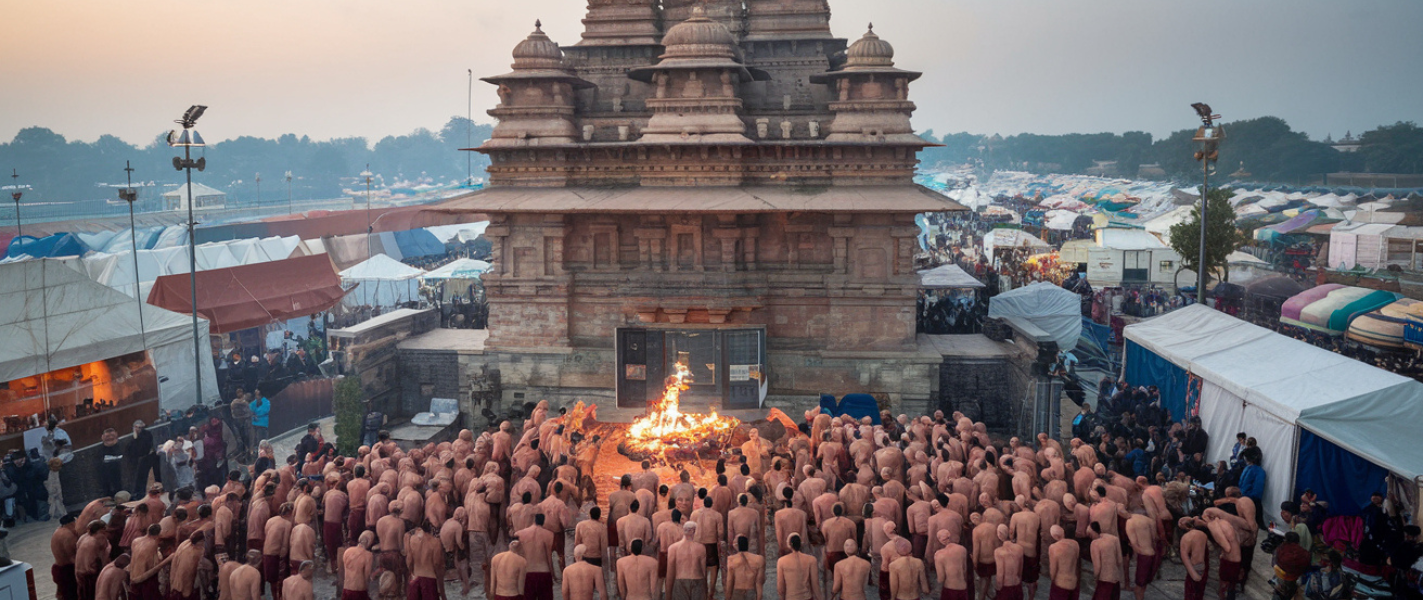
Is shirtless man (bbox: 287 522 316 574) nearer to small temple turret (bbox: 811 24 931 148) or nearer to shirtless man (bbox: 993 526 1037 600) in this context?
shirtless man (bbox: 993 526 1037 600)

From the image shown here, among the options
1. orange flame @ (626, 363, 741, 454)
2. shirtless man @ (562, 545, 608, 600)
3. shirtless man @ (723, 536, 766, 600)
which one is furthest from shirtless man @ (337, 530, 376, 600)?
orange flame @ (626, 363, 741, 454)

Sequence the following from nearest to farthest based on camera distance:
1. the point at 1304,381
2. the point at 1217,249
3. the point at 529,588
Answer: the point at 529,588, the point at 1304,381, the point at 1217,249

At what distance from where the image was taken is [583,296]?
679 inches

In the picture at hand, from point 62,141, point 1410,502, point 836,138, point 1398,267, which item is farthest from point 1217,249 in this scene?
point 62,141

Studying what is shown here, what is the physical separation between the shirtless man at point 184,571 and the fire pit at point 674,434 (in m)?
6.64

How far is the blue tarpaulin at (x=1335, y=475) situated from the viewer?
10.2 metres

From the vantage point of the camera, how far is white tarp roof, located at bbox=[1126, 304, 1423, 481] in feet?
33.6

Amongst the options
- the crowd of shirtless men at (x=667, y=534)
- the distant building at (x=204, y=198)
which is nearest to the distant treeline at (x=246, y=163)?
the distant building at (x=204, y=198)

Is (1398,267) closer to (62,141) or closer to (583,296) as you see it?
(583,296)

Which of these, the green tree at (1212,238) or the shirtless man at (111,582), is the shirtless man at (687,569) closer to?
the shirtless man at (111,582)

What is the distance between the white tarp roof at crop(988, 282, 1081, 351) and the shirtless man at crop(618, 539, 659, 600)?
46.0 feet

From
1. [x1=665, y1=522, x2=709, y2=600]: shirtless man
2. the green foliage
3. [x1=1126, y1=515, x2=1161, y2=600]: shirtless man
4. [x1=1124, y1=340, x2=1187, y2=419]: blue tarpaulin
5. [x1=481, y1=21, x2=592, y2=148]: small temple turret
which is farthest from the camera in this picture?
[x1=481, y1=21, x2=592, y2=148]: small temple turret

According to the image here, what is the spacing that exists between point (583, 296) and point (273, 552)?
8.29 m

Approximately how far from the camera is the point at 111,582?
8703 mm
